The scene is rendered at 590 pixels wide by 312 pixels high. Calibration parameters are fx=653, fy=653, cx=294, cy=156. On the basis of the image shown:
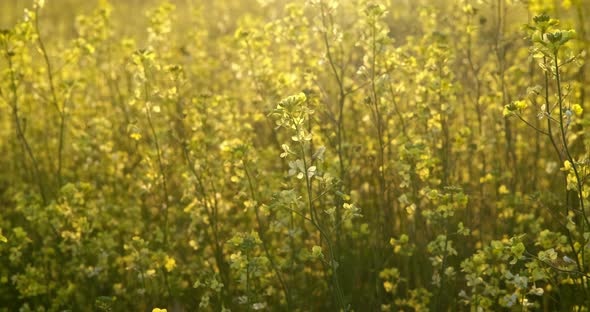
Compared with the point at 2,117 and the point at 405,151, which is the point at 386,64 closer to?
the point at 405,151

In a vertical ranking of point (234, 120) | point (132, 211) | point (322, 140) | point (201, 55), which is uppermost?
point (201, 55)

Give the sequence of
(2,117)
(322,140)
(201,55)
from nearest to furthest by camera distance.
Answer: (322,140)
(201,55)
(2,117)

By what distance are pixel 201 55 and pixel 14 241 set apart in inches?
141

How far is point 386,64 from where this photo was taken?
4.25 m

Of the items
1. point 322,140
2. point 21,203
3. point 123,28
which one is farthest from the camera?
point 123,28

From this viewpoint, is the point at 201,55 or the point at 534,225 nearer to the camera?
the point at 534,225

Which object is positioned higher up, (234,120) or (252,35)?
(252,35)

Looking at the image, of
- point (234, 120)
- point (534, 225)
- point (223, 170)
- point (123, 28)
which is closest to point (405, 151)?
point (534, 225)

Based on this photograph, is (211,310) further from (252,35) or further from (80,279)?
(252,35)

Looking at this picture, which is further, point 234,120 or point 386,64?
point 234,120

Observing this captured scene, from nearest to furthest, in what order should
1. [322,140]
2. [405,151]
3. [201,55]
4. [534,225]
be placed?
[405,151] < [534,225] < [322,140] < [201,55]

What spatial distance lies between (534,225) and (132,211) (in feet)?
8.92

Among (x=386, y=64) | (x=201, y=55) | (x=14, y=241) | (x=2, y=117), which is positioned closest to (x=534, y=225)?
(x=386, y=64)

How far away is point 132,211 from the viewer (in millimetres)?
4703
